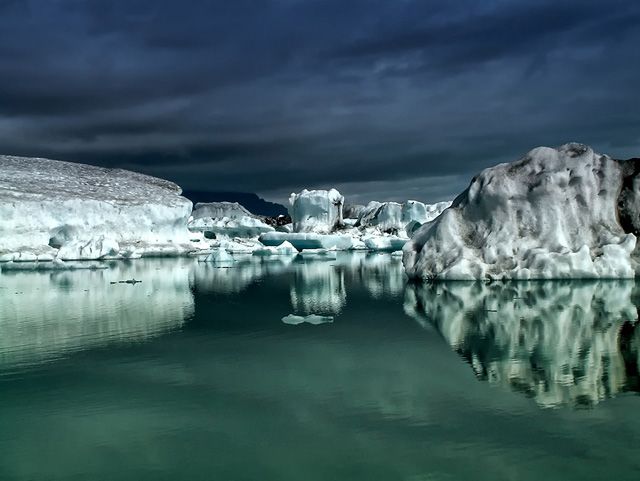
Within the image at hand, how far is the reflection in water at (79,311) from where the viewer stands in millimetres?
10422

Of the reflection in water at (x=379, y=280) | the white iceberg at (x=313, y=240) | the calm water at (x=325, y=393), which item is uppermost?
the white iceberg at (x=313, y=240)

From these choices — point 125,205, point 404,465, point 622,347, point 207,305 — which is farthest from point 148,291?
point 125,205

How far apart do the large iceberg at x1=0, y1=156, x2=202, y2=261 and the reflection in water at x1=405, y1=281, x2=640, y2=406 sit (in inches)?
944

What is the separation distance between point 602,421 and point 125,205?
37.4 m

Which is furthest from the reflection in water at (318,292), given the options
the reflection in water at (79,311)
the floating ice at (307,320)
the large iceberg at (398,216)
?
the large iceberg at (398,216)

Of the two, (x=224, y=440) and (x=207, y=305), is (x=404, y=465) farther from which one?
(x=207, y=305)

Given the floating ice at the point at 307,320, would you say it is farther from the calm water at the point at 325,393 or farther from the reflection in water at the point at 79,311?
the reflection in water at the point at 79,311

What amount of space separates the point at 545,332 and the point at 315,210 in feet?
156

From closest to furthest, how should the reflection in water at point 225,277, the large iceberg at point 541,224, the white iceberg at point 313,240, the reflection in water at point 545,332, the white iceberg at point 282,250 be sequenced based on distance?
the reflection in water at point 545,332 → the large iceberg at point 541,224 → the reflection in water at point 225,277 → the white iceberg at point 282,250 → the white iceberg at point 313,240

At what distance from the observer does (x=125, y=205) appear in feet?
132

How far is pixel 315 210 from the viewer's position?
2290 inches

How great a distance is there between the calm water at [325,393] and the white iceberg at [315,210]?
4321 cm

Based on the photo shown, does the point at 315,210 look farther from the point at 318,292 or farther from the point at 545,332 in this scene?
the point at 545,332

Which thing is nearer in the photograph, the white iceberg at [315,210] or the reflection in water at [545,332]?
the reflection in water at [545,332]
